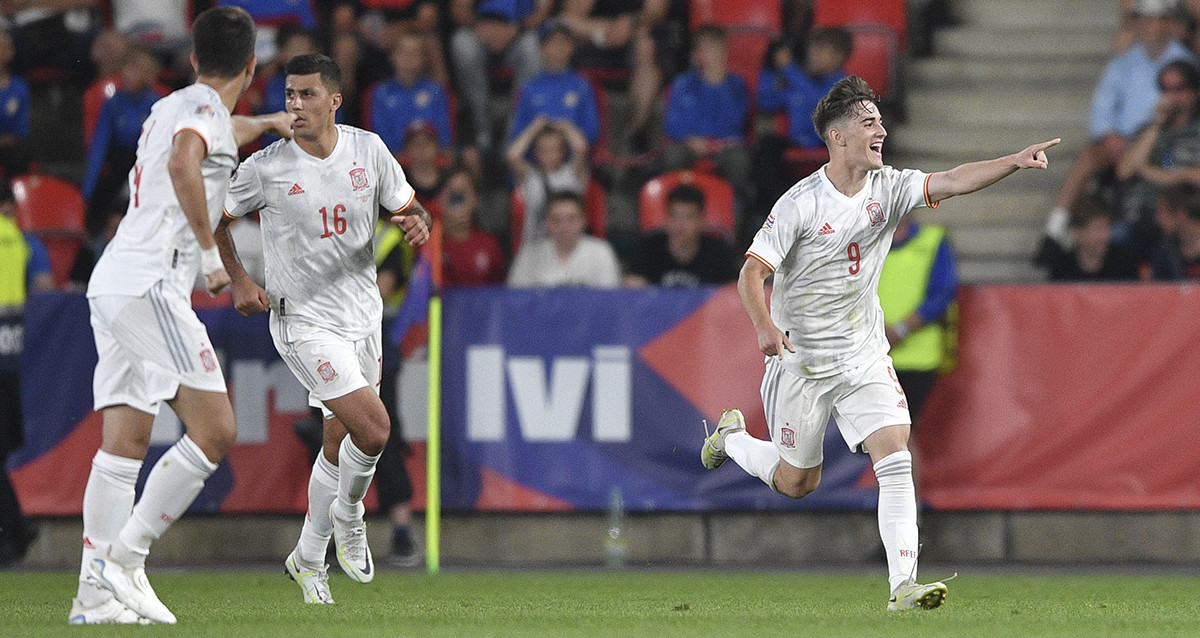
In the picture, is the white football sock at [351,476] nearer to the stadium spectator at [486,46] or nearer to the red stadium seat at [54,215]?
the red stadium seat at [54,215]

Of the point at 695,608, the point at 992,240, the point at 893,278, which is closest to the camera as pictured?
the point at 695,608

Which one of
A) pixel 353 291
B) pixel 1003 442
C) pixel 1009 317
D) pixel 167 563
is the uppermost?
pixel 353 291

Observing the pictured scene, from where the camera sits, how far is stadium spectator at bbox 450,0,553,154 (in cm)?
1392

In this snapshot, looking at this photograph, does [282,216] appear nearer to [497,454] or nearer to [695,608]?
[695,608]

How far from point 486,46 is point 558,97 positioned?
1320mm

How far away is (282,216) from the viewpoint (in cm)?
785

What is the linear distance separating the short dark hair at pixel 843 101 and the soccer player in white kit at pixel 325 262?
1.77 metres

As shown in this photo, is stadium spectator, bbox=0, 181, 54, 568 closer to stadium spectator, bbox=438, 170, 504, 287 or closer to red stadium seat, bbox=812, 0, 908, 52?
stadium spectator, bbox=438, 170, 504, 287

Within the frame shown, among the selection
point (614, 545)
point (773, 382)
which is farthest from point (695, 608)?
point (614, 545)

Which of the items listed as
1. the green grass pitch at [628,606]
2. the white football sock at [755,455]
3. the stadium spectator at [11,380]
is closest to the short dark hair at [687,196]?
the green grass pitch at [628,606]

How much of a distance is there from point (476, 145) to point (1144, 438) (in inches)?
222

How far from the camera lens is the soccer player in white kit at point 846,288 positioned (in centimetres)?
717

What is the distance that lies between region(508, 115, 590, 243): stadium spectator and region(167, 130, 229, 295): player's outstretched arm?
617 centimetres

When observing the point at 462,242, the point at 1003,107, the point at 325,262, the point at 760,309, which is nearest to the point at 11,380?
the point at 462,242
